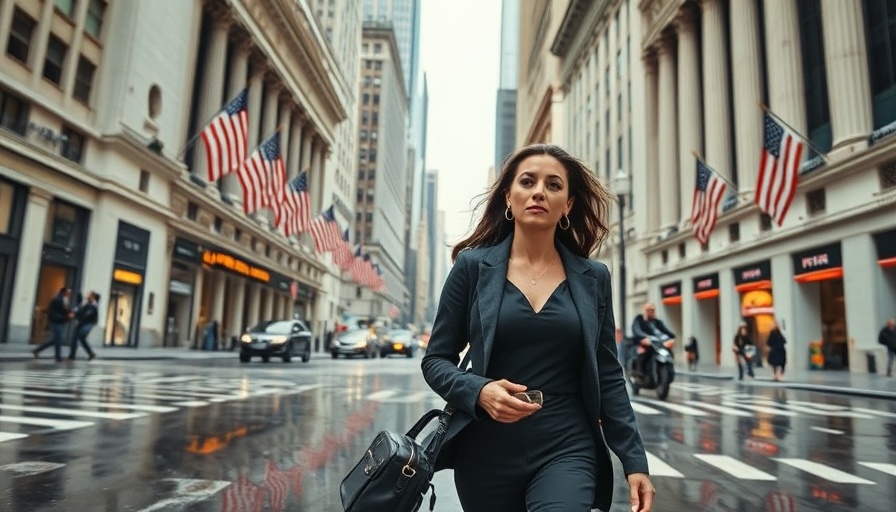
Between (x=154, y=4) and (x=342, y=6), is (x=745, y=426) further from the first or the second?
(x=342, y=6)

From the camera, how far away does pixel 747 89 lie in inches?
1191

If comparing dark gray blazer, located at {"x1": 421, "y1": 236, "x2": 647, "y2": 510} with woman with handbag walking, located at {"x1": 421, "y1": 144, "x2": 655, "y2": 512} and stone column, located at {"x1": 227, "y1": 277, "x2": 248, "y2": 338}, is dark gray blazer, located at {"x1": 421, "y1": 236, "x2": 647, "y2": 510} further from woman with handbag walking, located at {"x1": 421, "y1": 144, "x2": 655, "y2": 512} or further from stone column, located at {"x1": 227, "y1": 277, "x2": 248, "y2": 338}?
stone column, located at {"x1": 227, "y1": 277, "x2": 248, "y2": 338}

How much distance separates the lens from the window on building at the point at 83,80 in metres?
24.4

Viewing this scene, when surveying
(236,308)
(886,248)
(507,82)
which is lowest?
(236,308)

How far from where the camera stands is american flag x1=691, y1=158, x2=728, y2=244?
2478cm

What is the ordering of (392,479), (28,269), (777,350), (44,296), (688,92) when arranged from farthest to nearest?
(688,92)
(44,296)
(28,269)
(777,350)
(392,479)

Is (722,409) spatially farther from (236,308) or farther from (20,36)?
(236,308)

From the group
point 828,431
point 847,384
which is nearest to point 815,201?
point 847,384

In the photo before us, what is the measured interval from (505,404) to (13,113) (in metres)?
24.0

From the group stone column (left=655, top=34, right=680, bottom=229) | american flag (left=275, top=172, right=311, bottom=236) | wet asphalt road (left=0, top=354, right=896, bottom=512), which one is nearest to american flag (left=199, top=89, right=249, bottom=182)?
american flag (left=275, top=172, right=311, bottom=236)

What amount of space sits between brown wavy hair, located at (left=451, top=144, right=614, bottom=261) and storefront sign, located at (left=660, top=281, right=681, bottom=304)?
1394 inches

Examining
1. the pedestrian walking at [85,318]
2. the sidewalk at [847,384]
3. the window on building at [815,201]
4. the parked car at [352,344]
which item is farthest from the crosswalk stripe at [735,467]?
the parked car at [352,344]

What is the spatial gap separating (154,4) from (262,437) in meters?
27.0

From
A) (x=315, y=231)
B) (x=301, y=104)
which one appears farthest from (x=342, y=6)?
(x=315, y=231)
